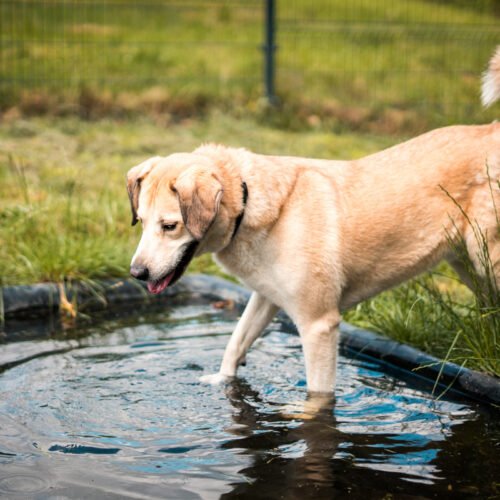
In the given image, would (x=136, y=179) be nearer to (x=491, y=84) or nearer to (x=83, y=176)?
(x=491, y=84)

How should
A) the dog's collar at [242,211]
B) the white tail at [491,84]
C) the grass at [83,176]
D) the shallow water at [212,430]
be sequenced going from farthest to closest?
the grass at [83,176] → the white tail at [491,84] → the dog's collar at [242,211] → the shallow water at [212,430]

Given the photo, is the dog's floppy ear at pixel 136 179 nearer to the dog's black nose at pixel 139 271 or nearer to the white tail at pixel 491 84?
the dog's black nose at pixel 139 271

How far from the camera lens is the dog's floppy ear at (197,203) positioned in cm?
392

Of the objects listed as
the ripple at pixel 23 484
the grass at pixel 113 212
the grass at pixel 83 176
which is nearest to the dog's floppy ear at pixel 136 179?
the ripple at pixel 23 484

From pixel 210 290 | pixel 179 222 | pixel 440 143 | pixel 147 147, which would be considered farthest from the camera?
pixel 147 147

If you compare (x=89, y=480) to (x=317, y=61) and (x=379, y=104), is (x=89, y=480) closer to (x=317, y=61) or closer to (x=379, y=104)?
(x=379, y=104)

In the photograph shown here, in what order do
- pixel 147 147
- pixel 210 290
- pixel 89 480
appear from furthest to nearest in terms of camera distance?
pixel 147 147
pixel 210 290
pixel 89 480

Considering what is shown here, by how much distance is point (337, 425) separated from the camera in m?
4.09

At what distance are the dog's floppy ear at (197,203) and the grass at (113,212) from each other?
1367 millimetres

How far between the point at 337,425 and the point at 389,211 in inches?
44.8

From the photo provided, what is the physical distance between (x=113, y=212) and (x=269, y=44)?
5648 mm

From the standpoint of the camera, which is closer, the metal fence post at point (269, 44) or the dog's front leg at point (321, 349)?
the dog's front leg at point (321, 349)

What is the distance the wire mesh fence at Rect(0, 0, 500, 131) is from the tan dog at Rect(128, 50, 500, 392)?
6848mm

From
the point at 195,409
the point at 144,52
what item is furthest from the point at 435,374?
the point at 144,52
